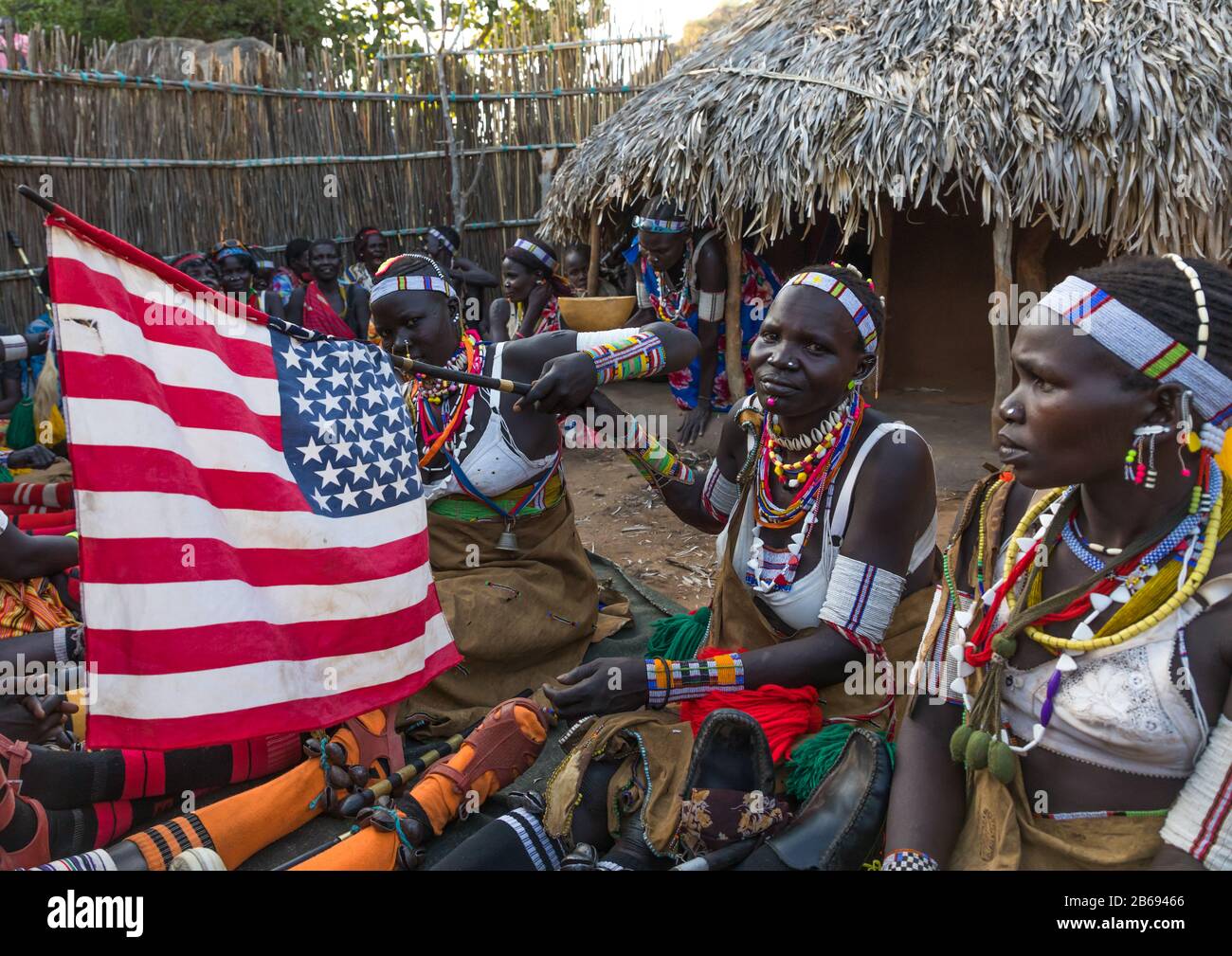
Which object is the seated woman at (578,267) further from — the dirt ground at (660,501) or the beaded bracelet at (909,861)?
the beaded bracelet at (909,861)

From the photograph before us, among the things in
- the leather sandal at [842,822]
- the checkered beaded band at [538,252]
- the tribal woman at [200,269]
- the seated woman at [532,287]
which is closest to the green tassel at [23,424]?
the tribal woman at [200,269]

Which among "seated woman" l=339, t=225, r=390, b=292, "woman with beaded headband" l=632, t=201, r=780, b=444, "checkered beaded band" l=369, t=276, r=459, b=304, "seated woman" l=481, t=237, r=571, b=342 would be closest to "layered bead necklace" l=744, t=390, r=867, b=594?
"checkered beaded band" l=369, t=276, r=459, b=304

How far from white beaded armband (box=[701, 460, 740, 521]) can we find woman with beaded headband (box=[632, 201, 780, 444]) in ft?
14.8

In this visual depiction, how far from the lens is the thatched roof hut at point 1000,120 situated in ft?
19.9

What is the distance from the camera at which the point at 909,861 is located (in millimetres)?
1937

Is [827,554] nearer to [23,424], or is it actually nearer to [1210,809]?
[1210,809]

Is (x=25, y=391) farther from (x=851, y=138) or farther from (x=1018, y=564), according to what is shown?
(x=1018, y=564)

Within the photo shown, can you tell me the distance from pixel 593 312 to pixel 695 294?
0.82 m

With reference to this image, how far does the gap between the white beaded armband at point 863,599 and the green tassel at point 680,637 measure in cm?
59

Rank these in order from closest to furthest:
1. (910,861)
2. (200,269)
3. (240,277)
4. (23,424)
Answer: (910,861) → (23,424) → (200,269) → (240,277)

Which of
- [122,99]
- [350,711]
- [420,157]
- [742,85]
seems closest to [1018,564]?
[350,711]

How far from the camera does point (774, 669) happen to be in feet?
8.50

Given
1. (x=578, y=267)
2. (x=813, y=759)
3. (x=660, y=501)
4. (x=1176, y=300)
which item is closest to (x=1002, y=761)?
(x=813, y=759)

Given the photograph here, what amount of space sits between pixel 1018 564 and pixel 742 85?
5.88 m
